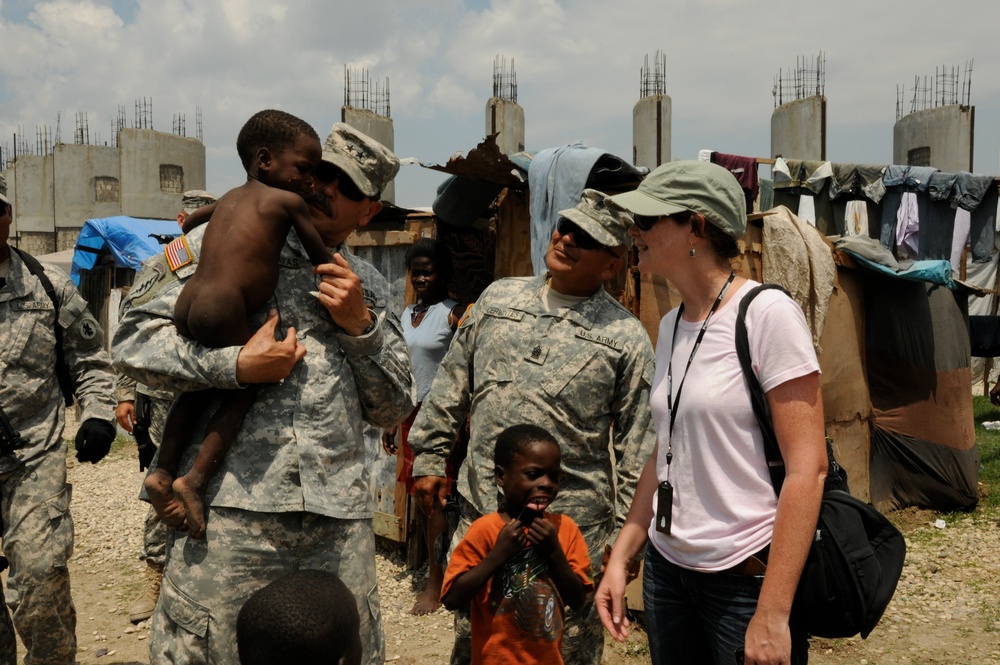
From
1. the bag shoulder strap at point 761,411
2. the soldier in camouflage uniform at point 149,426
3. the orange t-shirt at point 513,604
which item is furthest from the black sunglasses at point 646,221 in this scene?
the soldier in camouflage uniform at point 149,426

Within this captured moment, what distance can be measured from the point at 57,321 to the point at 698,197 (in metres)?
2.84

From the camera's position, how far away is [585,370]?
2922mm

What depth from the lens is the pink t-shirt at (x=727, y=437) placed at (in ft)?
5.94

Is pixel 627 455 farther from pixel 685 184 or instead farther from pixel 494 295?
pixel 685 184

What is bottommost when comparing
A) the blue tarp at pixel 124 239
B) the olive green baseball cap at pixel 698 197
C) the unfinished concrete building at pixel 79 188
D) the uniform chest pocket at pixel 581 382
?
the uniform chest pocket at pixel 581 382

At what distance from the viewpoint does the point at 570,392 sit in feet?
9.55

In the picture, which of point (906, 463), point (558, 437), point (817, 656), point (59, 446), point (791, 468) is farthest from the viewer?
point (906, 463)

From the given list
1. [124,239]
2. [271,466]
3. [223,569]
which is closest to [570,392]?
[271,466]

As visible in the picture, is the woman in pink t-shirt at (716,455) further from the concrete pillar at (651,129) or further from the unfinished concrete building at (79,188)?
the unfinished concrete building at (79,188)

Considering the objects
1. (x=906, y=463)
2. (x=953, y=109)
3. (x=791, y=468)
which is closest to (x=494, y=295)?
(x=791, y=468)

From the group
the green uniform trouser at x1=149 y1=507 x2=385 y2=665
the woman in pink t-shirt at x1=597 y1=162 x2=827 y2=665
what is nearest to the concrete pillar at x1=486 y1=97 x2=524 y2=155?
the woman in pink t-shirt at x1=597 y1=162 x2=827 y2=665

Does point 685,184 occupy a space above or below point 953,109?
below

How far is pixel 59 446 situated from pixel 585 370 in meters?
2.28

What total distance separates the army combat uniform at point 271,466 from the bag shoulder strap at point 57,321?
1.45 meters
